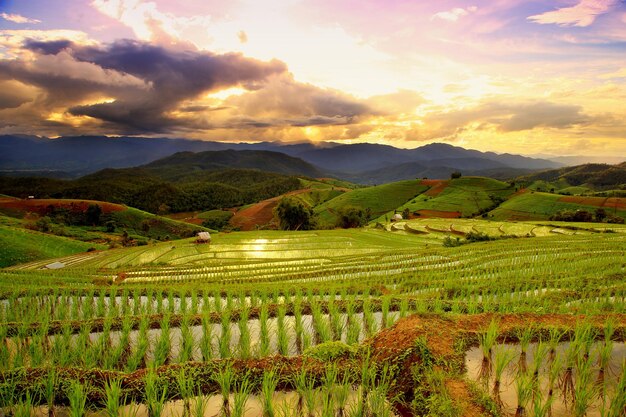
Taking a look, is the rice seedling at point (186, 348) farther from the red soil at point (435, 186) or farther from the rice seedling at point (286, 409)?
the red soil at point (435, 186)

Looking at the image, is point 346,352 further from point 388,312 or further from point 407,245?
point 407,245

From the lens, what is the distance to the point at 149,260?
96.5 feet

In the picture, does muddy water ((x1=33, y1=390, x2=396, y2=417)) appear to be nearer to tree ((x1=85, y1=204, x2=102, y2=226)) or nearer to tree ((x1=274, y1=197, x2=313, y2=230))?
tree ((x1=274, y1=197, x2=313, y2=230))

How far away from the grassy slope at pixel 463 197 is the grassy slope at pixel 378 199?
872cm

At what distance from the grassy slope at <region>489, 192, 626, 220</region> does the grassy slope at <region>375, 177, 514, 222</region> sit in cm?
1042

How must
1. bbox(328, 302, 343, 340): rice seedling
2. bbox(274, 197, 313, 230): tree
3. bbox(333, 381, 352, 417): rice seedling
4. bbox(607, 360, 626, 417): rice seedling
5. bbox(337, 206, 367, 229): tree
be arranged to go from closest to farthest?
bbox(607, 360, 626, 417): rice seedling
bbox(333, 381, 352, 417): rice seedling
bbox(328, 302, 343, 340): rice seedling
bbox(274, 197, 313, 230): tree
bbox(337, 206, 367, 229): tree

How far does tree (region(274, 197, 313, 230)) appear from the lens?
64062mm

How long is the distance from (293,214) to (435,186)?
10831 centimetres

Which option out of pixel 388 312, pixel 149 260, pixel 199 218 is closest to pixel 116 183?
pixel 199 218

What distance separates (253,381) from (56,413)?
9.29ft

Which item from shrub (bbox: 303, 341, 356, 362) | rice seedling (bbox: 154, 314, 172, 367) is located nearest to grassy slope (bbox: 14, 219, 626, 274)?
rice seedling (bbox: 154, 314, 172, 367)

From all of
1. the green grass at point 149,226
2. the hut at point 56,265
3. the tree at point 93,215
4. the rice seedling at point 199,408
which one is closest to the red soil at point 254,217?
the green grass at point 149,226

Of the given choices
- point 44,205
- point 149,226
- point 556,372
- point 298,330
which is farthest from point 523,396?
point 44,205

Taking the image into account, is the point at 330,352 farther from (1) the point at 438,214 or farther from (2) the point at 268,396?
(1) the point at 438,214
